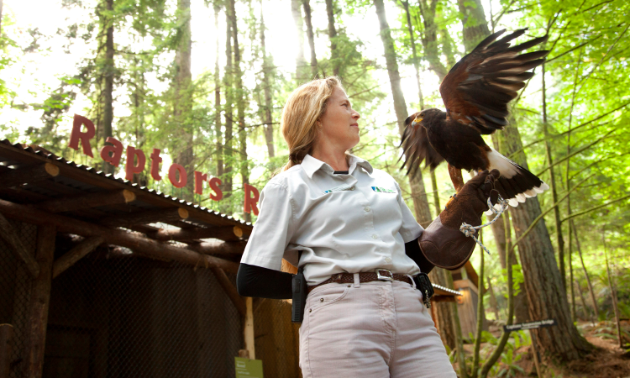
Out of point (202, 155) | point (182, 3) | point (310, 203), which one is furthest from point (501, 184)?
point (182, 3)

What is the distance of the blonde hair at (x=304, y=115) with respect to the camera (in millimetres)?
1958

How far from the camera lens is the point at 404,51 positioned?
1003 cm

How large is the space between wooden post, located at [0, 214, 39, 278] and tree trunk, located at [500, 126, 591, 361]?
693 centimetres

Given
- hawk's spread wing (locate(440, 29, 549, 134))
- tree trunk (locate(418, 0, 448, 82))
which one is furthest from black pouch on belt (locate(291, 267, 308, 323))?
tree trunk (locate(418, 0, 448, 82))

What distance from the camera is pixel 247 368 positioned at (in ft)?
21.5

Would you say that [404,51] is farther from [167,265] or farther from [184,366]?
[184,366]

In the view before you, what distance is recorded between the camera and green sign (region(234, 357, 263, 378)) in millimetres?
6516

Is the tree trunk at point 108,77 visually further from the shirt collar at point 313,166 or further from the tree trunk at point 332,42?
the shirt collar at point 313,166

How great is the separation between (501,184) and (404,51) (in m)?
7.48

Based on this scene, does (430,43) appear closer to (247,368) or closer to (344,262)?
(247,368)

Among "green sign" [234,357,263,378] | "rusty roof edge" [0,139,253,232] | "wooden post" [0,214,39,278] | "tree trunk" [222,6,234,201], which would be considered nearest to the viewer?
"rusty roof edge" [0,139,253,232]

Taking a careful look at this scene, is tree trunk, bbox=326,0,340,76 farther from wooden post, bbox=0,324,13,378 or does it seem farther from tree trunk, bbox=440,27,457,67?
wooden post, bbox=0,324,13,378

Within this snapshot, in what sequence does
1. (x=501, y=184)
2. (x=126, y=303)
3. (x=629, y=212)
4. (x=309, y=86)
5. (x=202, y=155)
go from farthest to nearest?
(x=202, y=155) < (x=629, y=212) < (x=126, y=303) < (x=501, y=184) < (x=309, y=86)

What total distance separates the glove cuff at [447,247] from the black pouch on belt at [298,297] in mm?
498
